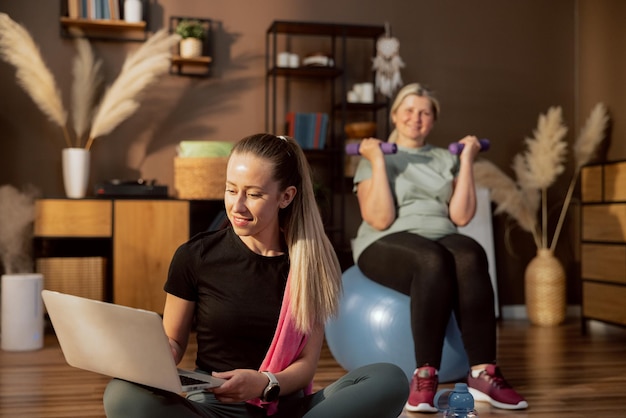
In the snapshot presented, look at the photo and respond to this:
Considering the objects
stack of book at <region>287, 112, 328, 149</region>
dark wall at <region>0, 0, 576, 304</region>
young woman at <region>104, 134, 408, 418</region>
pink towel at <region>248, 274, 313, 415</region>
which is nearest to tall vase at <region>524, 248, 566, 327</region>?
dark wall at <region>0, 0, 576, 304</region>

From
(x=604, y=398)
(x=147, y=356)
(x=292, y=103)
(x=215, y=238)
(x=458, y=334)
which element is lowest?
(x=604, y=398)

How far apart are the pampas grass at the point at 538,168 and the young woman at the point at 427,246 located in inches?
57.5

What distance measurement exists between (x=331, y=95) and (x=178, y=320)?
309 centimetres

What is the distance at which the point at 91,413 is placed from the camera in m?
2.43

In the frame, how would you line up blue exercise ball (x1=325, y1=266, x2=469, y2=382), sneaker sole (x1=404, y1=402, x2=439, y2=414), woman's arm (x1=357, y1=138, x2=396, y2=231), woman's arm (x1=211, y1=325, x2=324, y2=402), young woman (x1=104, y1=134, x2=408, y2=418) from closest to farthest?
woman's arm (x1=211, y1=325, x2=324, y2=402), young woman (x1=104, y1=134, x2=408, y2=418), sneaker sole (x1=404, y1=402, x2=439, y2=414), blue exercise ball (x1=325, y1=266, x2=469, y2=382), woman's arm (x1=357, y1=138, x2=396, y2=231)

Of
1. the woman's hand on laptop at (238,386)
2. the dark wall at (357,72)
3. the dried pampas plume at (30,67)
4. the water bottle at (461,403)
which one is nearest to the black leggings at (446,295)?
the water bottle at (461,403)

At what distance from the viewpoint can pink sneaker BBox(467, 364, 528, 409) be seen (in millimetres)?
2490

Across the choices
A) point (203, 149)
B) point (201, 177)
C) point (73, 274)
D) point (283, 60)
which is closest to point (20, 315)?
point (73, 274)

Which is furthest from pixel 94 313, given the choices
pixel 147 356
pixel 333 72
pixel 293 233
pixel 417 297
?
pixel 333 72

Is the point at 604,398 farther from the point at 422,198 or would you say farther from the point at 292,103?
the point at 292,103

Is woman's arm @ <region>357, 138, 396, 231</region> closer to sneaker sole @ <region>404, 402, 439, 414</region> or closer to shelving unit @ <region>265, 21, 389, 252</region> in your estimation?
sneaker sole @ <region>404, 402, 439, 414</region>

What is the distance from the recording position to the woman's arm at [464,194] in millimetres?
2928

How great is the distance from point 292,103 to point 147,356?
330cm

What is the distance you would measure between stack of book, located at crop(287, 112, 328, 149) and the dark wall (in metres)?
0.30
